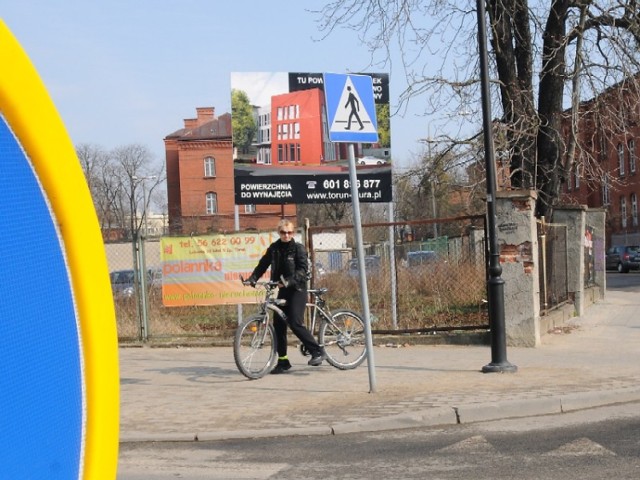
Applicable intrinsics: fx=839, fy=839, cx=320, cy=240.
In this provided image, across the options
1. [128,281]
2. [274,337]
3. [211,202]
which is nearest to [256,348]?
[274,337]

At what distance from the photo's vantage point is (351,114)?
877 cm

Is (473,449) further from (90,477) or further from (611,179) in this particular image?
(611,179)

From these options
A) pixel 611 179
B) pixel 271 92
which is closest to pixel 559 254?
pixel 611 179

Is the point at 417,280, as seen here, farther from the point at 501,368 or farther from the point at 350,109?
the point at 350,109

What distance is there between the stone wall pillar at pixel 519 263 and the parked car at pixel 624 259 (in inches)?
1661

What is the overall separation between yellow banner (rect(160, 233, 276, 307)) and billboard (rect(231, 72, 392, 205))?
2640 mm

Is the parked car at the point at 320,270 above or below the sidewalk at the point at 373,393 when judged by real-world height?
above

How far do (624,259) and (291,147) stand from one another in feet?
133

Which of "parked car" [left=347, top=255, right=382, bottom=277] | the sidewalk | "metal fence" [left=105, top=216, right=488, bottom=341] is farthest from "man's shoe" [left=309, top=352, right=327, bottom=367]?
"parked car" [left=347, top=255, right=382, bottom=277]

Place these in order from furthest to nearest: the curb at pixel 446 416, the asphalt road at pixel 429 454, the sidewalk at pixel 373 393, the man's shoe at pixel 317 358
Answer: the man's shoe at pixel 317 358, the sidewalk at pixel 373 393, the curb at pixel 446 416, the asphalt road at pixel 429 454

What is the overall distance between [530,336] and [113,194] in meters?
54.0

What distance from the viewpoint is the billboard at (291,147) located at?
16688 millimetres

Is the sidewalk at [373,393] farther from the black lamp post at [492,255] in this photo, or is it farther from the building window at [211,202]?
the building window at [211,202]

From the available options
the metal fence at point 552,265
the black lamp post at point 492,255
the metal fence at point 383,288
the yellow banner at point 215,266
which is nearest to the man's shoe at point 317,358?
the black lamp post at point 492,255
